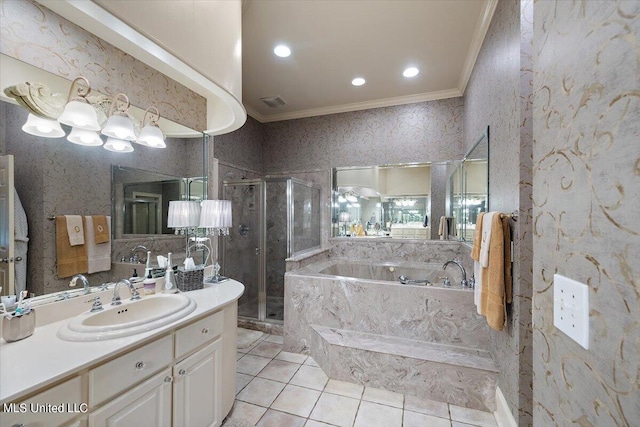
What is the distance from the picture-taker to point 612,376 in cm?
45

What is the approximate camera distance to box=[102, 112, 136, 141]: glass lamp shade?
1620mm

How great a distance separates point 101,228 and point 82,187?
0.26 m

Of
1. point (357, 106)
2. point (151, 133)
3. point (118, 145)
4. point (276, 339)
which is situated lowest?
point (276, 339)

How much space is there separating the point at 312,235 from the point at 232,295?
2154 millimetres

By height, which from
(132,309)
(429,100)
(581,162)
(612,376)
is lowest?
(132,309)

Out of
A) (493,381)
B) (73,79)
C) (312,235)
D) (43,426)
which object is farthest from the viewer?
(312,235)

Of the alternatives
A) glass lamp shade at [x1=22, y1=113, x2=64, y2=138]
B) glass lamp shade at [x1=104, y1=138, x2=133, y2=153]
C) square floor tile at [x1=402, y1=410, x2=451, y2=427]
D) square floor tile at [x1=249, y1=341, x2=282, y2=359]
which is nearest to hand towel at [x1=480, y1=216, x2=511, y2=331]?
square floor tile at [x1=402, y1=410, x2=451, y2=427]

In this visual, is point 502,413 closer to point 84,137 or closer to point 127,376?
point 127,376

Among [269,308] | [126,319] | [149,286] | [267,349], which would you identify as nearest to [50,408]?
[126,319]

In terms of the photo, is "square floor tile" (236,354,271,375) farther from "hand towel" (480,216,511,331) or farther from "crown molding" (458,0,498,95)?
"crown molding" (458,0,498,95)

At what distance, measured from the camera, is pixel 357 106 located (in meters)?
3.80

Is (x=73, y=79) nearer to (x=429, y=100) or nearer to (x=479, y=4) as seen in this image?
(x=479, y=4)

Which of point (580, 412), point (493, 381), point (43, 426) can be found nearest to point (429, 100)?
point (493, 381)

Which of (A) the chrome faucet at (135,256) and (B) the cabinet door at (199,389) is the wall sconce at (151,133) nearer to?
(A) the chrome faucet at (135,256)
